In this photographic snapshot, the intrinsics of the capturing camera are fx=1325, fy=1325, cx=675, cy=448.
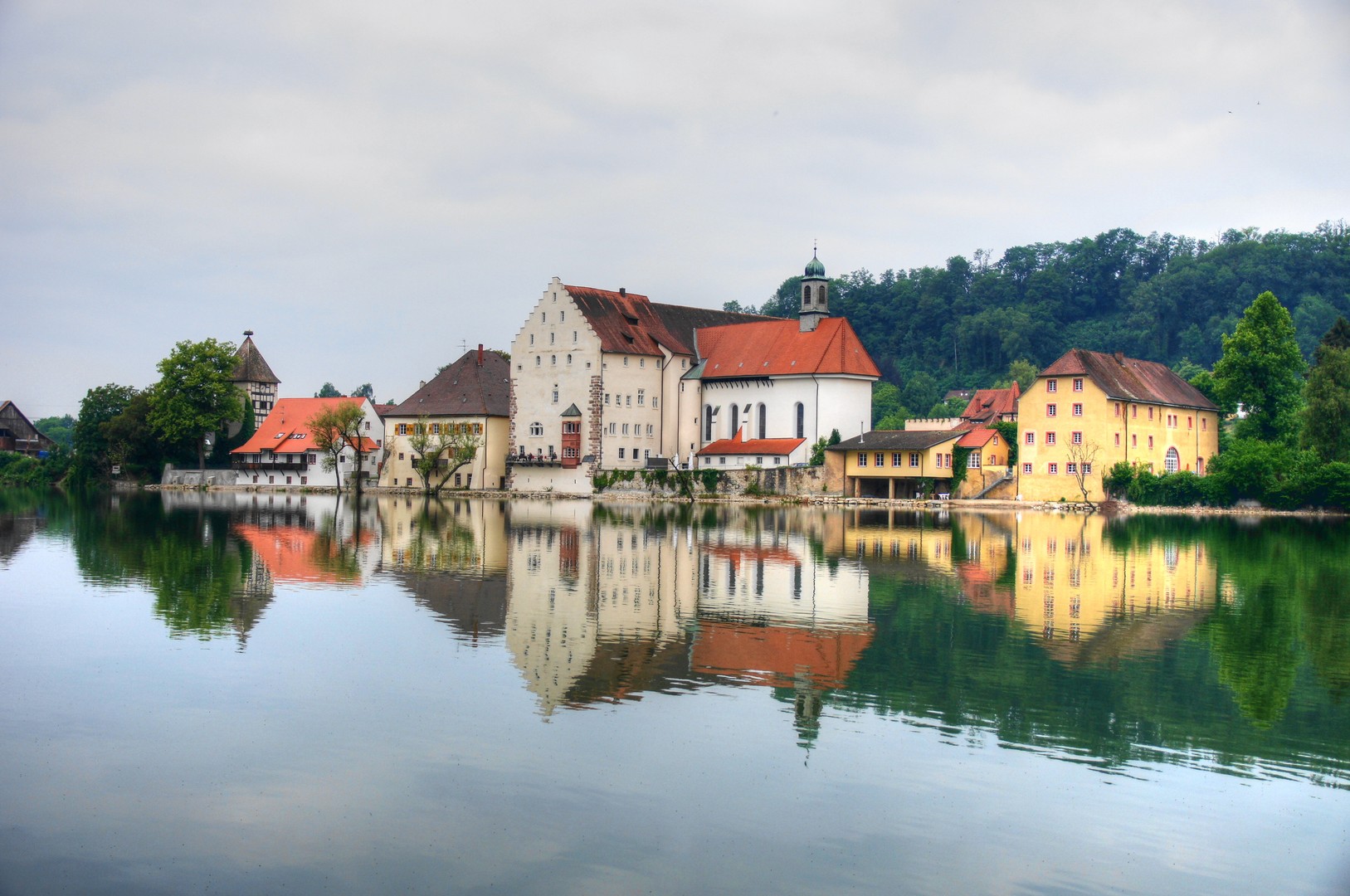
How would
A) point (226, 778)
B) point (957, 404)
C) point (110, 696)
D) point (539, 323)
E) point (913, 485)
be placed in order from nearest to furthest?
1. point (226, 778)
2. point (110, 696)
3. point (913, 485)
4. point (539, 323)
5. point (957, 404)

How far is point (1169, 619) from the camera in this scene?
890 inches

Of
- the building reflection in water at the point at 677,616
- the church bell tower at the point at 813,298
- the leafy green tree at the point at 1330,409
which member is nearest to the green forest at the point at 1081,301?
the church bell tower at the point at 813,298

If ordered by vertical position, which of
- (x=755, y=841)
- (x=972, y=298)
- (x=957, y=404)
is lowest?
(x=755, y=841)

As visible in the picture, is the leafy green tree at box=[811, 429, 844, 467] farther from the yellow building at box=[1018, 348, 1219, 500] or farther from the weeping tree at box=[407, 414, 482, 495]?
the weeping tree at box=[407, 414, 482, 495]

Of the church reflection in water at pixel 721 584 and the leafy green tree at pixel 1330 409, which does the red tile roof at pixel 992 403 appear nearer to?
the leafy green tree at pixel 1330 409

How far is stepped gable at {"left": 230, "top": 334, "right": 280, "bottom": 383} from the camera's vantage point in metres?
104

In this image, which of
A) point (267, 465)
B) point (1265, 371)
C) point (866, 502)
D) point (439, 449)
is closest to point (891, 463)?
point (866, 502)

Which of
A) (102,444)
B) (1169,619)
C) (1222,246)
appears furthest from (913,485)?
(1222,246)

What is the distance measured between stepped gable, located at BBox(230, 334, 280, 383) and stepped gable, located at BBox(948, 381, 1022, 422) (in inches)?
2163

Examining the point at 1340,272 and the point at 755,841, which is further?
the point at 1340,272

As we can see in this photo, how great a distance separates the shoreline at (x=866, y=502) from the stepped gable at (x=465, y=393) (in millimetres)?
5230

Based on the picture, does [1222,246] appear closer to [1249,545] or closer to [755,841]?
[1249,545]

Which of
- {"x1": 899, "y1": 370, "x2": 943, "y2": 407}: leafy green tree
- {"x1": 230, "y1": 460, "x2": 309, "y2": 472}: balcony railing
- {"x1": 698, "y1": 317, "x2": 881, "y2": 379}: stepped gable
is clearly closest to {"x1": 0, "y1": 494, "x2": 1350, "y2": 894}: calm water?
{"x1": 698, "y1": 317, "x2": 881, "y2": 379}: stepped gable

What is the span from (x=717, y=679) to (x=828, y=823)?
564cm
